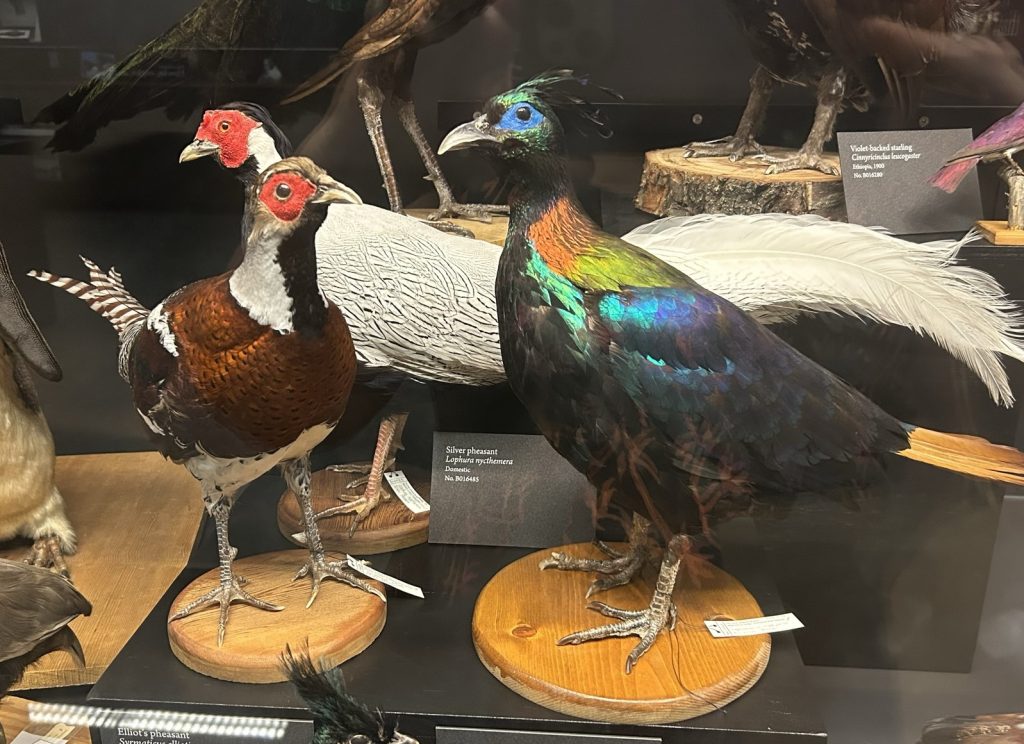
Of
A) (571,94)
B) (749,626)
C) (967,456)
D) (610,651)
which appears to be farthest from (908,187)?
(610,651)

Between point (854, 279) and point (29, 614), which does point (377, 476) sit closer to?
point (29, 614)

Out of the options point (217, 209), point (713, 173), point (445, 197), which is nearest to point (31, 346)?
point (217, 209)

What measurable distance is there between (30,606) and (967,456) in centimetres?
103

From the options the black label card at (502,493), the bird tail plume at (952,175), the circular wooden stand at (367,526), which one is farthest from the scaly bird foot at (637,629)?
the bird tail plume at (952,175)

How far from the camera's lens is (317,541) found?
1.08 meters

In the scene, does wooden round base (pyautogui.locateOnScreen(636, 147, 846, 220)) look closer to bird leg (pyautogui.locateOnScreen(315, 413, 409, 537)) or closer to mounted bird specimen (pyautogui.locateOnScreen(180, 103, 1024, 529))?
mounted bird specimen (pyautogui.locateOnScreen(180, 103, 1024, 529))

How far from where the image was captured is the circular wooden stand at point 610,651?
898 mm

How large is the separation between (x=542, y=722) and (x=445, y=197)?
2.18 feet

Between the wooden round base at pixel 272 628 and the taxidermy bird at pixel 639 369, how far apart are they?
0.31 m

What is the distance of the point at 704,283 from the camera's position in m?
1.08

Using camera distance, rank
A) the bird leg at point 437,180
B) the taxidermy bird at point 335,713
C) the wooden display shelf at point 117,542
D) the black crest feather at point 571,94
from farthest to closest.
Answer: the bird leg at point 437,180
the wooden display shelf at point 117,542
the black crest feather at point 571,94
the taxidermy bird at point 335,713

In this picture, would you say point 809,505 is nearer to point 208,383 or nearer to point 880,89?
point 880,89

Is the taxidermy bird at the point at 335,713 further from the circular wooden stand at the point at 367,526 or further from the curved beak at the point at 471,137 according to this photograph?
the curved beak at the point at 471,137

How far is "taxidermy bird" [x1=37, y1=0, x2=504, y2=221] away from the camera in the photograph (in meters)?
1.11
